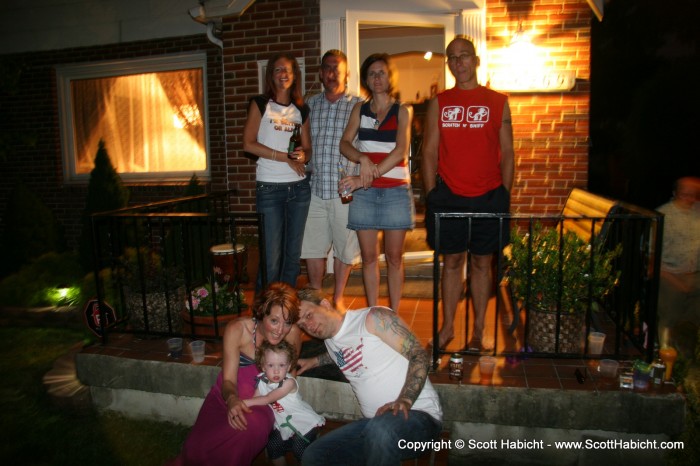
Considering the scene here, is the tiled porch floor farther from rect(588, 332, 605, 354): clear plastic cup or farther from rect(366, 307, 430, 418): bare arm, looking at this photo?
rect(366, 307, 430, 418): bare arm

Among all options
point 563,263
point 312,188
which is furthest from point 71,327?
point 563,263

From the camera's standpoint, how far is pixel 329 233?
399cm

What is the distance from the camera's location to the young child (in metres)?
2.66

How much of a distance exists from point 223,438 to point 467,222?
1896 millimetres

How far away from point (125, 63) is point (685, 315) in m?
7.13

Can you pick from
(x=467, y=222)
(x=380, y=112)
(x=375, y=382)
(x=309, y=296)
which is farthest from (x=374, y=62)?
(x=375, y=382)

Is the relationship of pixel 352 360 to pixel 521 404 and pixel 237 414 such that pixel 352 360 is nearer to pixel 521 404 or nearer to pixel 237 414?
pixel 237 414

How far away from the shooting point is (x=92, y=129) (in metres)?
7.64

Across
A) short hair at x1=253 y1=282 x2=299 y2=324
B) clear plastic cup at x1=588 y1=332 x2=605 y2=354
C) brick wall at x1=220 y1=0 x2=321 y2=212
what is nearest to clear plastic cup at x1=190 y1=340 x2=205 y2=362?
short hair at x1=253 y1=282 x2=299 y2=324

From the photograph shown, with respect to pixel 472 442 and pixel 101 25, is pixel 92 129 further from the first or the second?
pixel 472 442

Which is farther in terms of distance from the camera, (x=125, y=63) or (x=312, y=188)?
(x=125, y=63)

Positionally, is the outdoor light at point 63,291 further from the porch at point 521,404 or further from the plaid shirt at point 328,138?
the plaid shirt at point 328,138

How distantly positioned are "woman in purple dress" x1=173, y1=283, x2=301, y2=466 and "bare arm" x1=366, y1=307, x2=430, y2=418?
1.33 feet

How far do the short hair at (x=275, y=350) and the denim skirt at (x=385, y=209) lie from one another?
1.09 meters
